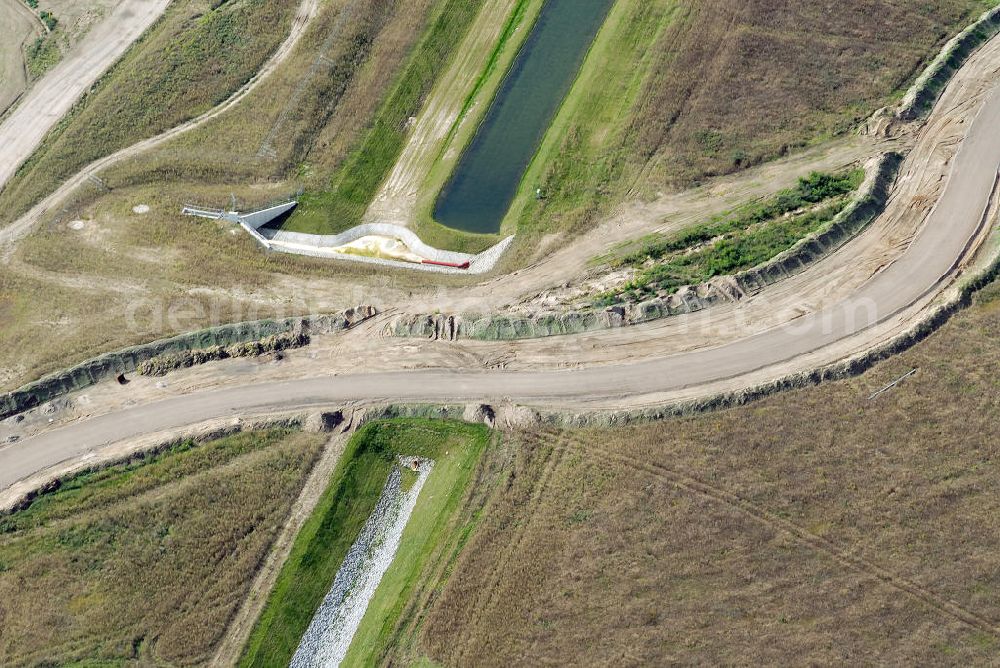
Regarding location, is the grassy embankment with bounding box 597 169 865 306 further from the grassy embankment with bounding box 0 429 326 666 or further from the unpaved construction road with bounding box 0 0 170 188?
the unpaved construction road with bounding box 0 0 170 188

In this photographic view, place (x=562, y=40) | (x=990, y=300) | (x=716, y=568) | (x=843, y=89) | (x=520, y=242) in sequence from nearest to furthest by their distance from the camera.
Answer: (x=716, y=568), (x=990, y=300), (x=520, y=242), (x=843, y=89), (x=562, y=40)

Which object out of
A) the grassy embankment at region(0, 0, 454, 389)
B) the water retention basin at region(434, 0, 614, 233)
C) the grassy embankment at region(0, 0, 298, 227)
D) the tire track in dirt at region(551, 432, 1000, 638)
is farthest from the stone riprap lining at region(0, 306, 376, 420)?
the grassy embankment at region(0, 0, 298, 227)

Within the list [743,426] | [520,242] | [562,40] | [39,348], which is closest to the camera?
[743,426]

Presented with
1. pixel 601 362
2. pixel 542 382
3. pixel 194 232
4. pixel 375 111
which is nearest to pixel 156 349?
pixel 194 232

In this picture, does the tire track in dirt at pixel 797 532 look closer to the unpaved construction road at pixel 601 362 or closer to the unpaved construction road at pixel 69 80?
the unpaved construction road at pixel 601 362

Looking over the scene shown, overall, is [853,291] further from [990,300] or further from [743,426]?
[743,426]

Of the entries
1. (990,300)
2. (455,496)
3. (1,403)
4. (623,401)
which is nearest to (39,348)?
(1,403)

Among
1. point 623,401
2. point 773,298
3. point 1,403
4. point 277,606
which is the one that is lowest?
point 277,606
